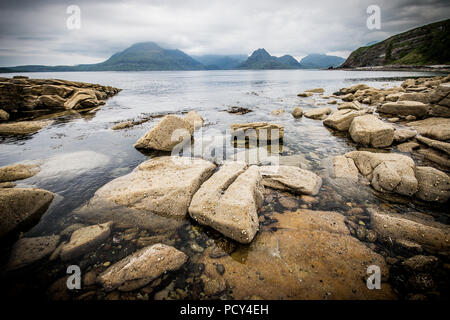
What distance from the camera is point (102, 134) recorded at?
10.9 metres

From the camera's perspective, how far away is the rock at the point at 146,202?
430 centimetres

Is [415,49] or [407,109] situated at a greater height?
[415,49]

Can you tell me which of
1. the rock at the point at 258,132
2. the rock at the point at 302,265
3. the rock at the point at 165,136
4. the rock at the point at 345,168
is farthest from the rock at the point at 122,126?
the rock at the point at 345,168

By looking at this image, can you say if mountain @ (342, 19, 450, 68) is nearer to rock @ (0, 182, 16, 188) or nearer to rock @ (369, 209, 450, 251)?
rock @ (369, 209, 450, 251)

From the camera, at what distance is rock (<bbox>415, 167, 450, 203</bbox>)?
15.1ft

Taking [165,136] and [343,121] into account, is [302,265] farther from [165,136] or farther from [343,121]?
[343,121]

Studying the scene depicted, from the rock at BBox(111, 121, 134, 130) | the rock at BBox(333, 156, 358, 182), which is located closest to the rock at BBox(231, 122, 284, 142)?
the rock at BBox(333, 156, 358, 182)

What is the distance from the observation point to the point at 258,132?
988 centimetres

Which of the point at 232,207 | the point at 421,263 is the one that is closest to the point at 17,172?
the point at 232,207

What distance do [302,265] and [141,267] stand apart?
279cm

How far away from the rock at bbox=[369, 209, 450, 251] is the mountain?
139297mm

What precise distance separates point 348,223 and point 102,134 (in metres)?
12.4

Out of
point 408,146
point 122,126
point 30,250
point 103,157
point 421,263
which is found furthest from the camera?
point 122,126
